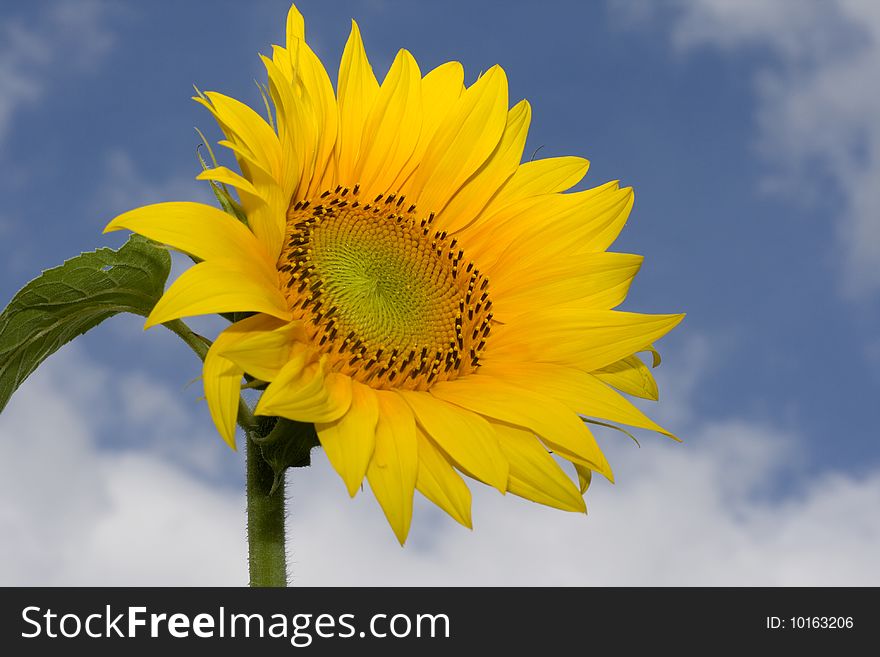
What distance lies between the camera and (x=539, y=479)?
3.16 metres

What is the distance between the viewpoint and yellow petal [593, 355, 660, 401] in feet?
12.4

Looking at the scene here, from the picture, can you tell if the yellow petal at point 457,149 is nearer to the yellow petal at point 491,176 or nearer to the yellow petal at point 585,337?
the yellow petal at point 491,176

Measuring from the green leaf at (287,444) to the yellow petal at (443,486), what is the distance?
1.11ft

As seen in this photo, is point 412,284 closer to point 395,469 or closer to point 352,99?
point 352,99

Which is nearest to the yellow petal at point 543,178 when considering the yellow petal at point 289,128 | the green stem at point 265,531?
the yellow petal at point 289,128

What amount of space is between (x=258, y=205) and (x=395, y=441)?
830 millimetres

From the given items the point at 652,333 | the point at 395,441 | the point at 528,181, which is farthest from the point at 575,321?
the point at 395,441

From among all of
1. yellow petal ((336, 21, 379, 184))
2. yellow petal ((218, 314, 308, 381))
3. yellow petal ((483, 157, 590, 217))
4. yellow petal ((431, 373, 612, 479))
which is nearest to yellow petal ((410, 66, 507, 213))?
yellow petal ((483, 157, 590, 217))

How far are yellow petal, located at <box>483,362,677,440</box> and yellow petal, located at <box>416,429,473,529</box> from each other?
0.53 m

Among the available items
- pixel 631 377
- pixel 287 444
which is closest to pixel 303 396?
pixel 287 444

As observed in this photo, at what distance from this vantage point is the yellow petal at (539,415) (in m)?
3.22

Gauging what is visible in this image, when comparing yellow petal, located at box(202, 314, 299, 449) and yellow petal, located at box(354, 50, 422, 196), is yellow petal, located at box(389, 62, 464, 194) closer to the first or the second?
yellow petal, located at box(354, 50, 422, 196)

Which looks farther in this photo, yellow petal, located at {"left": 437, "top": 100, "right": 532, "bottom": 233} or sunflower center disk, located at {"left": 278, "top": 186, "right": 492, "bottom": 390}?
yellow petal, located at {"left": 437, "top": 100, "right": 532, "bottom": 233}

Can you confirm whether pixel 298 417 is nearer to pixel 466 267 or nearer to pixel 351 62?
pixel 466 267
